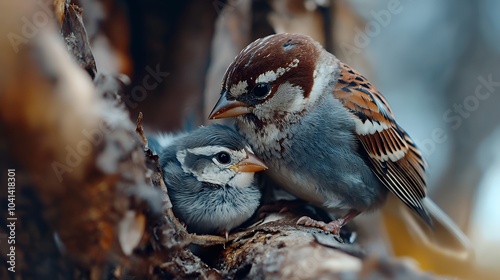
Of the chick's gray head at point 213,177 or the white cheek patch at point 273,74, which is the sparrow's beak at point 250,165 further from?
the white cheek patch at point 273,74

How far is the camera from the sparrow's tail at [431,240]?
2.80 meters

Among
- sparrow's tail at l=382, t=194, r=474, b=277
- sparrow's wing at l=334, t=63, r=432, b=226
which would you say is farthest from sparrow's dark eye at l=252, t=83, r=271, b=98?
sparrow's tail at l=382, t=194, r=474, b=277

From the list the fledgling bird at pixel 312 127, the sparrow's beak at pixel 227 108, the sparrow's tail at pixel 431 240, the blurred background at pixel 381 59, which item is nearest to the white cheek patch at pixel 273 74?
the fledgling bird at pixel 312 127

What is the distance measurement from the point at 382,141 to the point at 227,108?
697 millimetres

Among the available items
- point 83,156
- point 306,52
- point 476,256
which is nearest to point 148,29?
point 306,52

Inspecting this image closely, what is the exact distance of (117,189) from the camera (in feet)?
5.56

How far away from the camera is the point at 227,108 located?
228 cm

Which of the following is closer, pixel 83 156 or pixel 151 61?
pixel 83 156

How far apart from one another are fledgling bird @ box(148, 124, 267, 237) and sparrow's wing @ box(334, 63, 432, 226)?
47cm

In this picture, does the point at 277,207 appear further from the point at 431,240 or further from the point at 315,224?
the point at 431,240

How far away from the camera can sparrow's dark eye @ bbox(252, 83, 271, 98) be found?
7.46ft

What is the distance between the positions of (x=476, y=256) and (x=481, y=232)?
248 mm

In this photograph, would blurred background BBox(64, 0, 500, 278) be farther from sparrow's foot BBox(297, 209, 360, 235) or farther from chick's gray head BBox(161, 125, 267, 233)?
sparrow's foot BBox(297, 209, 360, 235)

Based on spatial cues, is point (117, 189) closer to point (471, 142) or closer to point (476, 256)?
point (476, 256)
